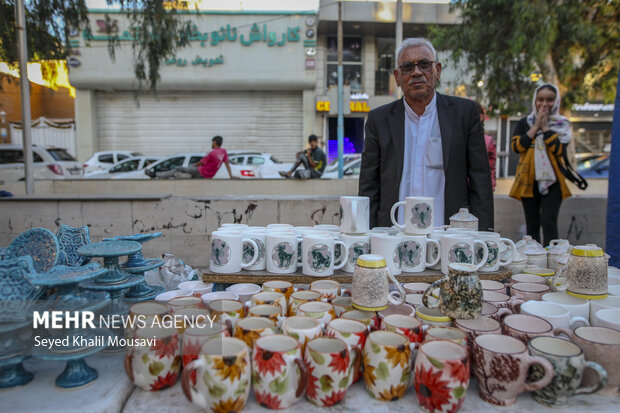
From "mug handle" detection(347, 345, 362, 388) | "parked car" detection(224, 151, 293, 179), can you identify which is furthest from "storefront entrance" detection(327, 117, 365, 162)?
"mug handle" detection(347, 345, 362, 388)

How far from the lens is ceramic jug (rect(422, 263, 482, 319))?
142 cm

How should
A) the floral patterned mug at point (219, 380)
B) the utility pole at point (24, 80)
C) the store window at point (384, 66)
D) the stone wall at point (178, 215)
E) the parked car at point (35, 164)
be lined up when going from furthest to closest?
the store window at point (384, 66) < the parked car at point (35, 164) < the utility pole at point (24, 80) < the stone wall at point (178, 215) < the floral patterned mug at point (219, 380)

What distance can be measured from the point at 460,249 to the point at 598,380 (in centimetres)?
77

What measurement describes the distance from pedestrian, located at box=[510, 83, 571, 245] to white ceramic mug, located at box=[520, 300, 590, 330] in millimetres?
2813

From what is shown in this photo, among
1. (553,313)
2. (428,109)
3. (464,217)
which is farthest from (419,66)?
(553,313)

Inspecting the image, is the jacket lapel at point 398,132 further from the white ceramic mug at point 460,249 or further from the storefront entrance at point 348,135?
the storefront entrance at point 348,135

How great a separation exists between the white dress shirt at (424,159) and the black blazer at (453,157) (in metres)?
0.04

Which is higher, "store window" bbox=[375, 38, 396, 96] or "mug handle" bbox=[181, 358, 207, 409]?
"store window" bbox=[375, 38, 396, 96]

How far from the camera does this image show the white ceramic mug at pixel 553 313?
1.42 meters

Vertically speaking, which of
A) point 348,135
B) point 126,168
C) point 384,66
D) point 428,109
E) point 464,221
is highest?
point 384,66

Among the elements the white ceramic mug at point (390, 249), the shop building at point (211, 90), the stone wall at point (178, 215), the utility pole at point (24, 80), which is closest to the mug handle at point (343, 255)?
the white ceramic mug at point (390, 249)

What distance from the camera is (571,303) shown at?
161 centimetres
